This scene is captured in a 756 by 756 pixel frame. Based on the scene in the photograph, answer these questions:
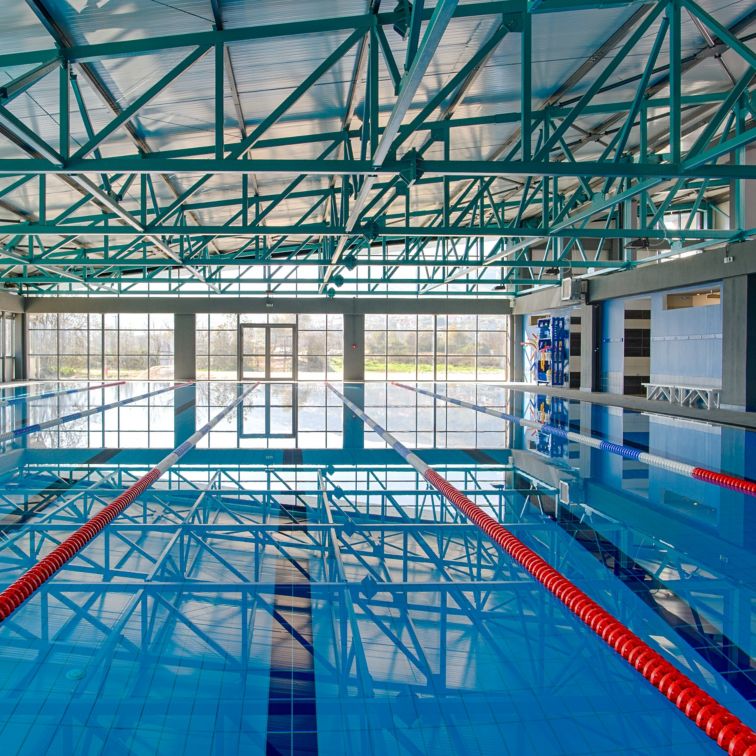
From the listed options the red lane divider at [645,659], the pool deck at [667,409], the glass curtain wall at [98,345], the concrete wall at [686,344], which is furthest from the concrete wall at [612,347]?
the glass curtain wall at [98,345]

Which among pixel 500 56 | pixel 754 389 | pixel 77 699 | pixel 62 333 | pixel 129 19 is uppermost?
pixel 500 56

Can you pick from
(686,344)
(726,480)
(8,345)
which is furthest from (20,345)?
(726,480)

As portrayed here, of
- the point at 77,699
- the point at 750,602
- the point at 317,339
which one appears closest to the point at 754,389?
the point at 750,602

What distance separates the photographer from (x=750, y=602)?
4.21 metres

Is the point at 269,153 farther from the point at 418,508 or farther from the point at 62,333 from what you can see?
the point at 62,333

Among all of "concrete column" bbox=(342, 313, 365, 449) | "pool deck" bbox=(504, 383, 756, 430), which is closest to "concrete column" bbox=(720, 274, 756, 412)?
"pool deck" bbox=(504, 383, 756, 430)

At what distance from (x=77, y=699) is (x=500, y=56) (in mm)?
8257

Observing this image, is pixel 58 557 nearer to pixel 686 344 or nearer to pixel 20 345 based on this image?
pixel 686 344

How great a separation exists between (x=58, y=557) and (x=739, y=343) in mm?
14717

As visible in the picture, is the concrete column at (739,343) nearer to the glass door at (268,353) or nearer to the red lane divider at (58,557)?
the red lane divider at (58,557)

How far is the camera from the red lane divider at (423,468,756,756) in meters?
2.76

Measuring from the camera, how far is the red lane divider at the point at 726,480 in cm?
748

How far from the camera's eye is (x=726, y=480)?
782cm

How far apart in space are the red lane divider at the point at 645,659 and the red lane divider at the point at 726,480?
3.50 metres
